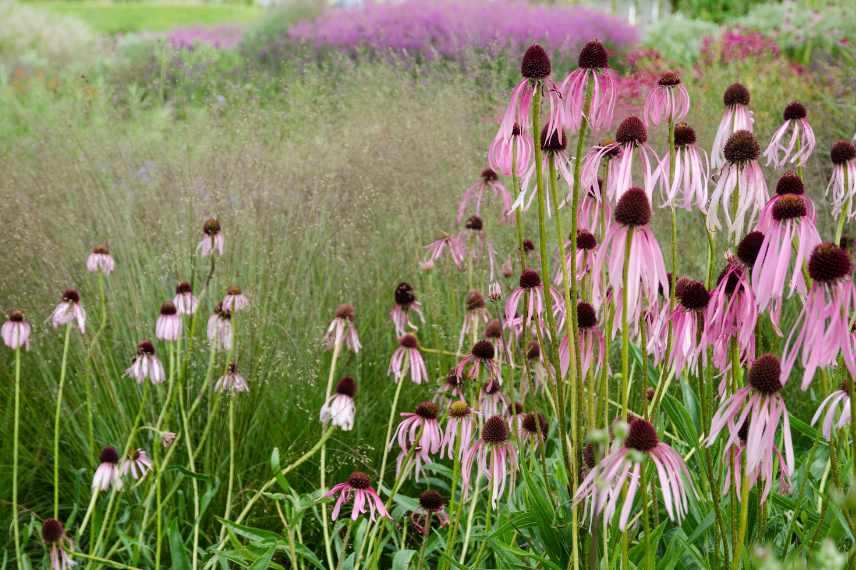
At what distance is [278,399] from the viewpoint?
2.43 metres

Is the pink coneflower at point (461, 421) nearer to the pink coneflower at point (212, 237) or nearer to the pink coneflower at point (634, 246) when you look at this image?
the pink coneflower at point (634, 246)

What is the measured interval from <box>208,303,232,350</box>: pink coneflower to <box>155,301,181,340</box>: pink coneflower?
114mm

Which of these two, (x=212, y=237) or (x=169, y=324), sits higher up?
(x=212, y=237)

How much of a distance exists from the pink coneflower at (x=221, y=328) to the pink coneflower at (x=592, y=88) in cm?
116

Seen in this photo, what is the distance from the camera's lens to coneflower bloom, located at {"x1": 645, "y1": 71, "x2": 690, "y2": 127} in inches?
55.7

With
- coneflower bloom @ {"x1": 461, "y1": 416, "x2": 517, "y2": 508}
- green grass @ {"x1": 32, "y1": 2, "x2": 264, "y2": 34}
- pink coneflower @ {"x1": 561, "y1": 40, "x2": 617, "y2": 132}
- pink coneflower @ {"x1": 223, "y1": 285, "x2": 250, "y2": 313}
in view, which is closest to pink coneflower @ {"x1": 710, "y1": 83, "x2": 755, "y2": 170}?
pink coneflower @ {"x1": 561, "y1": 40, "x2": 617, "y2": 132}

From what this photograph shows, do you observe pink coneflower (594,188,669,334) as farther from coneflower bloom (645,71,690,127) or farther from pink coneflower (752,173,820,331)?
coneflower bloom (645,71,690,127)

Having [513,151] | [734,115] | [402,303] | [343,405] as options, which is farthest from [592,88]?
[402,303]

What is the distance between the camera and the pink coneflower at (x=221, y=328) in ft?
7.20

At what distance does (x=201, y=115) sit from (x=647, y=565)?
3.58 metres

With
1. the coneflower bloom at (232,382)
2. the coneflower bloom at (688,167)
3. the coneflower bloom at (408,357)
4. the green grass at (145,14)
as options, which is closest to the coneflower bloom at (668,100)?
the coneflower bloom at (688,167)

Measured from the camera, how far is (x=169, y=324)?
2098mm

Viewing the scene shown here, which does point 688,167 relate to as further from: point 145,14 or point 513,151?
point 145,14

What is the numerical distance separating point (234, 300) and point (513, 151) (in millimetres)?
928
